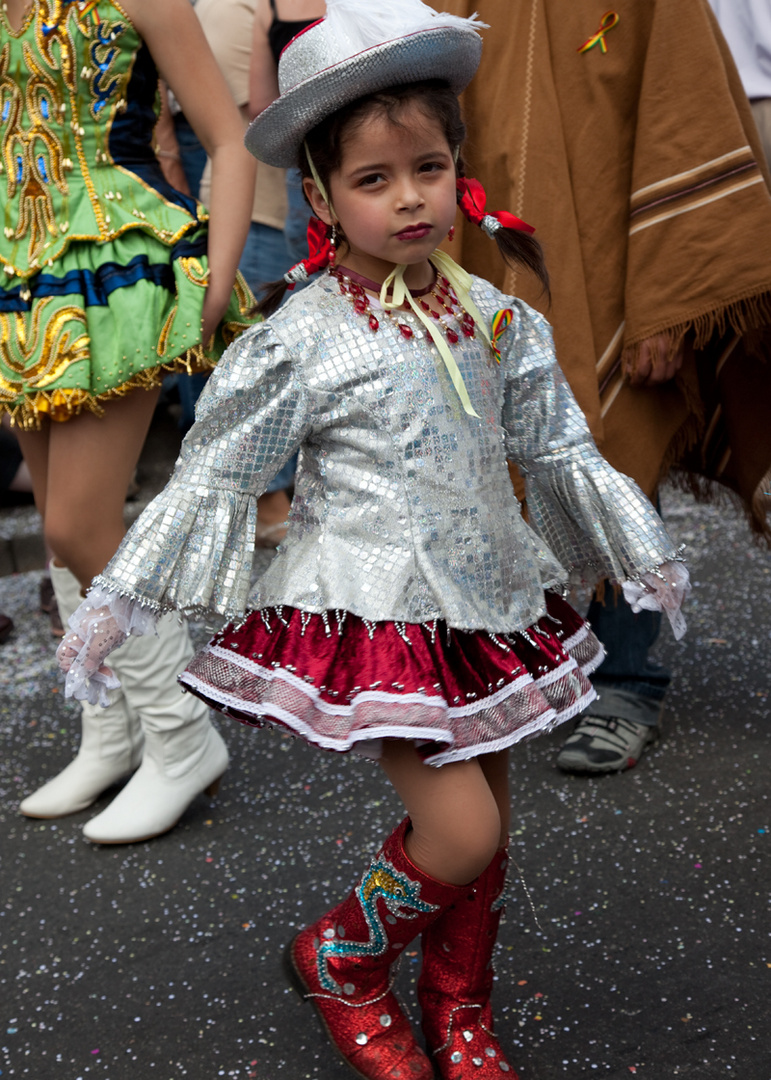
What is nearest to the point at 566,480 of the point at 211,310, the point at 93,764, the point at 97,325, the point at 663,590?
the point at 663,590

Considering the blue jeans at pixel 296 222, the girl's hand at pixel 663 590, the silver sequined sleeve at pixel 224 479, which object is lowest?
the girl's hand at pixel 663 590

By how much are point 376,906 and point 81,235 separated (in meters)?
1.42

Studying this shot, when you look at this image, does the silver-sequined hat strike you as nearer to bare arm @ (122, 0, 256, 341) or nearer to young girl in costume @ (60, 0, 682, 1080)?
young girl in costume @ (60, 0, 682, 1080)

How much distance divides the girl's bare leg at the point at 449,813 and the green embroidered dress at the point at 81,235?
41.5 inches

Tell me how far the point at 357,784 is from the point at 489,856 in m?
1.24

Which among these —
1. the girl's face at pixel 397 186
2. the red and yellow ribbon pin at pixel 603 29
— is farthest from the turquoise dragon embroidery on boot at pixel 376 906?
the red and yellow ribbon pin at pixel 603 29

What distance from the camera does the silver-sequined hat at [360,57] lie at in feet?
5.44

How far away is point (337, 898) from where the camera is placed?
248 centimetres

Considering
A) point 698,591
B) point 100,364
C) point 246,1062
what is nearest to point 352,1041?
point 246,1062

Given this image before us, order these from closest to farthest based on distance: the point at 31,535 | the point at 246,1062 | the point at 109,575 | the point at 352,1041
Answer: the point at 109,575
the point at 352,1041
the point at 246,1062
the point at 31,535

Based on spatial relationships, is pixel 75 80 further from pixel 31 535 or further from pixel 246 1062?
pixel 31 535

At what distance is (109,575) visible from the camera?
1.72m

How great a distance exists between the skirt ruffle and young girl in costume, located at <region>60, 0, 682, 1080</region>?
0.60 m

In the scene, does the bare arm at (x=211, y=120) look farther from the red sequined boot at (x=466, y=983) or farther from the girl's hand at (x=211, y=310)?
the red sequined boot at (x=466, y=983)
